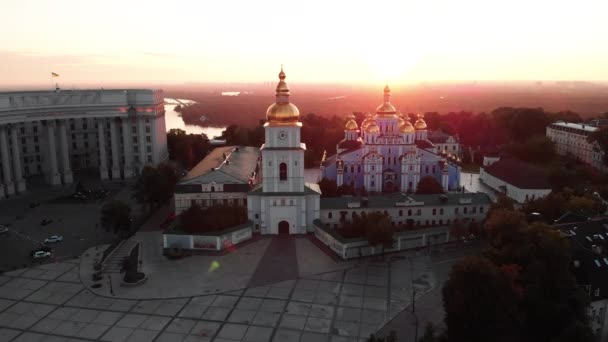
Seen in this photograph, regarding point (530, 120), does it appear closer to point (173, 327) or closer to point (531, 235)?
point (531, 235)

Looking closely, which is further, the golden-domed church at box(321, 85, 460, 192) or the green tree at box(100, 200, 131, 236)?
the golden-domed church at box(321, 85, 460, 192)

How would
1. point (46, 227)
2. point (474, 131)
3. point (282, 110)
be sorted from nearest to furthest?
point (282, 110)
point (46, 227)
point (474, 131)

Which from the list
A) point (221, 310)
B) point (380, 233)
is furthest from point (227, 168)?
point (221, 310)

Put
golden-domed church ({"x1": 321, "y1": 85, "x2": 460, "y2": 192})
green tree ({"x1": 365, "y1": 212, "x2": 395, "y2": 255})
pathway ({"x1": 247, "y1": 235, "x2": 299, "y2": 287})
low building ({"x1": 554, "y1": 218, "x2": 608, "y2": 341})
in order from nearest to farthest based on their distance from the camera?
1. low building ({"x1": 554, "y1": 218, "x2": 608, "y2": 341})
2. pathway ({"x1": 247, "y1": 235, "x2": 299, "y2": 287})
3. green tree ({"x1": 365, "y1": 212, "x2": 395, "y2": 255})
4. golden-domed church ({"x1": 321, "y1": 85, "x2": 460, "y2": 192})

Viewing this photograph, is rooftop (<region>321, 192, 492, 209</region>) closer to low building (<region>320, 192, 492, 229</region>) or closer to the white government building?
low building (<region>320, 192, 492, 229</region>)

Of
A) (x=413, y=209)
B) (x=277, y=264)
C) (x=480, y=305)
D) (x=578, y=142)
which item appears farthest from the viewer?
(x=578, y=142)

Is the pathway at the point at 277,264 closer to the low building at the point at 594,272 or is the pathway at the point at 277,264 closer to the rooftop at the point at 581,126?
the low building at the point at 594,272

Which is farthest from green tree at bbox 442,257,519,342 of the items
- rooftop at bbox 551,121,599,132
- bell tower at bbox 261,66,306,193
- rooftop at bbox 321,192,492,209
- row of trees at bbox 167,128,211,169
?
row of trees at bbox 167,128,211,169

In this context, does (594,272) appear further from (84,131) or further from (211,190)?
(84,131)
